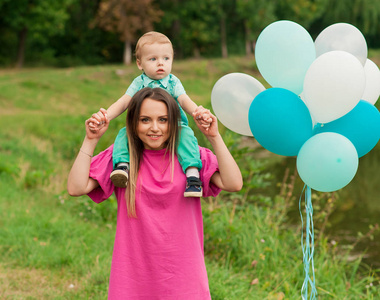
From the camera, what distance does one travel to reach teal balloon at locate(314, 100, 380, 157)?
224 cm

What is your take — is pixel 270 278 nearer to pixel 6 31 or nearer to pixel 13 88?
pixel 13 88

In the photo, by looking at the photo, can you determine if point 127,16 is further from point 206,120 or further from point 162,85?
point 206,120

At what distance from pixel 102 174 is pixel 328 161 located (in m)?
0.92

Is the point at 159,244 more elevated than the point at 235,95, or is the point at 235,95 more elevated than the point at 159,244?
the point at 235,95

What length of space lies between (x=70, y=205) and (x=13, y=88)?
10.2 meters

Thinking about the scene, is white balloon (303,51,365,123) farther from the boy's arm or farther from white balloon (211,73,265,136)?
the boy's arm

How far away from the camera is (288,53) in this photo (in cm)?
236

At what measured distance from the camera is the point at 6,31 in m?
24.2

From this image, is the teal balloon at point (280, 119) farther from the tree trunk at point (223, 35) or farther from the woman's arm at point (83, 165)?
the tree trunk at point (223, 35)

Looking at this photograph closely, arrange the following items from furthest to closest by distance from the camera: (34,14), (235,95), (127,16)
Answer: (127,16) → (34,14) → (235,95)

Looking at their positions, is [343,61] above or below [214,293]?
above

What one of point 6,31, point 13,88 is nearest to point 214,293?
point 13,88

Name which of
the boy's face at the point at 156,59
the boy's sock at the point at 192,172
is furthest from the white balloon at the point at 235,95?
the boy's sock at the point at 192,172

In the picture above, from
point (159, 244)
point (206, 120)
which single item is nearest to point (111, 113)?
point (206, 120)
